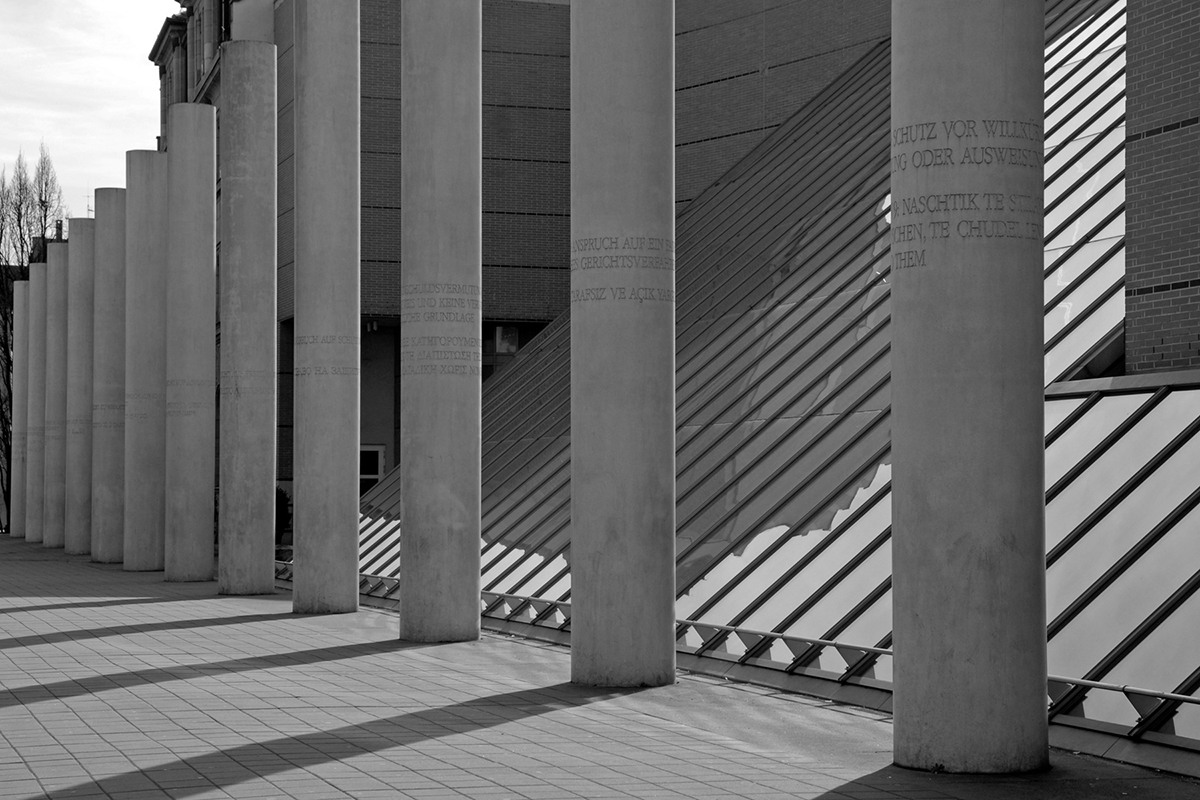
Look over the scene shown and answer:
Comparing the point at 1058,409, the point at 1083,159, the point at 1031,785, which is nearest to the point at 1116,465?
the point at 1058,409

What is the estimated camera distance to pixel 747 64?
33.0m

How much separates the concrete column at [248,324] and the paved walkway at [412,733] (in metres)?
7.02

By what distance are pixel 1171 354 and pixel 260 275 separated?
1475cm

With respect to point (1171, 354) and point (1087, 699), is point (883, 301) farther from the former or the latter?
point (1087, 699)

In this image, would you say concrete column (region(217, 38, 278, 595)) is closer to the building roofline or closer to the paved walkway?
the paved walkway

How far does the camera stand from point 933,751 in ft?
28.7

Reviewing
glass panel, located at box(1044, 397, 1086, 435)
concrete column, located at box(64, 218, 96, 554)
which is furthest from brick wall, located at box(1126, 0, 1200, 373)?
concrete column, located at box(64, 218, 96, 554)

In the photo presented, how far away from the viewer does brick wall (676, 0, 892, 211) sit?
30.5m

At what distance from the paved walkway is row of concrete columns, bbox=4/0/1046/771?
0.62m

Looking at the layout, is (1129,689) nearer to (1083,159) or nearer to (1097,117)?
(1083,159)

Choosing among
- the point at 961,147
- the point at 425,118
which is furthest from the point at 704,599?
the point at 961,147

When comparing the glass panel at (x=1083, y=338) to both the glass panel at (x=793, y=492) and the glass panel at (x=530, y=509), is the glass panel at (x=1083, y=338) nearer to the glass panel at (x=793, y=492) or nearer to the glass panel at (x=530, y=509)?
the glass panel at (x=793, y=492)

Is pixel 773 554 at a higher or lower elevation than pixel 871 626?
higher

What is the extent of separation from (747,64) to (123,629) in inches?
790
